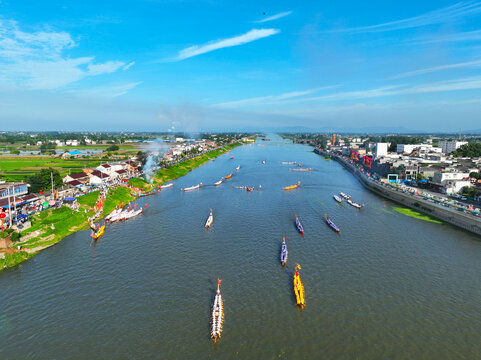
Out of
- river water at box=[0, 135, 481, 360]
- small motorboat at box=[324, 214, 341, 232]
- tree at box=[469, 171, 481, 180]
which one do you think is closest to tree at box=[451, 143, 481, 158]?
tree at box=[469, 171, 481, 180]

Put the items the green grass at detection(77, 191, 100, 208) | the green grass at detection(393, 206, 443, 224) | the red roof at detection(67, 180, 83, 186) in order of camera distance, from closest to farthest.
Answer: the green grass at detection(393, 206, 443, 224), the green grass at detection(77, 191, 100, 208), the red roof at detection(67, 180, 83, 186)

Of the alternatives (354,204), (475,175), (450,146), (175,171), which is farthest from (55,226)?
(450,146)

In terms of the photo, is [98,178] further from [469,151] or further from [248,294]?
[469,151]

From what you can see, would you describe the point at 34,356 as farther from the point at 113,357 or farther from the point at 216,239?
the point at 216,239

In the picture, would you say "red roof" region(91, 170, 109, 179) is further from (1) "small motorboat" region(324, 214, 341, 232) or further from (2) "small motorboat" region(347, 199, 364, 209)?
(2) "small motorboat" region(347, 199, 364, 209)

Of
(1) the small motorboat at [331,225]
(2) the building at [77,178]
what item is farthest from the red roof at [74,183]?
(1) the small motorboat at [331,225]

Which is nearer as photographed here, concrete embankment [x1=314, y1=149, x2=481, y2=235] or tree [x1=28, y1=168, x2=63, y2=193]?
concrete embankment [x1=314, y1=149, x2=481, y2=235]
